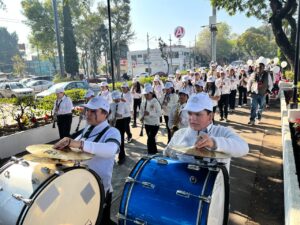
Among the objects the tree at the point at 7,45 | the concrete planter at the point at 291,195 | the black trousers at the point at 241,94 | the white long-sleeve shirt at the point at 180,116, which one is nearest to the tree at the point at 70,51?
the black trousers at the point at 241,94

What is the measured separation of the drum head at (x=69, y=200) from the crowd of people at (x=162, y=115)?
29 cm

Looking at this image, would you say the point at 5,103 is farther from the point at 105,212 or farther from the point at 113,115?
the point at 105,212

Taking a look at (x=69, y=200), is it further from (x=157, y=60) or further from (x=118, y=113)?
(x=157, y=60)

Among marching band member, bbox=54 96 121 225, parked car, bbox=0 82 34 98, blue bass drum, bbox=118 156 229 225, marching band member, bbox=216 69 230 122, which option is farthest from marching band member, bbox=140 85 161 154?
parked car, bbox=0 82 34 98

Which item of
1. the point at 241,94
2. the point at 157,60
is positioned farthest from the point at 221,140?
the point at 157,60

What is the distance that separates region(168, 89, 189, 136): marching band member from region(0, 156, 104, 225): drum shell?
12.8 ft

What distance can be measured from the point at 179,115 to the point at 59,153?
4.17m

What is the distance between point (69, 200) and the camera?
8.97ft

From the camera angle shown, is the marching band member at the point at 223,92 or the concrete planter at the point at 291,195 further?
the marching band member at the point at 223,92

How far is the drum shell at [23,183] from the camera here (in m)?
2.43

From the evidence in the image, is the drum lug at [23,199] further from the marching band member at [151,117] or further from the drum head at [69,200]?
the marching band member at [151,117]

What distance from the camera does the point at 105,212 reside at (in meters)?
3.49

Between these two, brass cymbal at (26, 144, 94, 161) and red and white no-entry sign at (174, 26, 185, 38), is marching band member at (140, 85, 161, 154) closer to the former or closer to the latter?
brass cymbal at (26, 144, 94, 161)

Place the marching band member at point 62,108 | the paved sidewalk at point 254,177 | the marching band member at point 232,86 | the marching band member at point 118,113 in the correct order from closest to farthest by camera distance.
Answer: the paved sidewalk at point 254,177 < the marching band member at point 118,113 < the marching band member at point 62,108 < the marching band member at point 232,86
